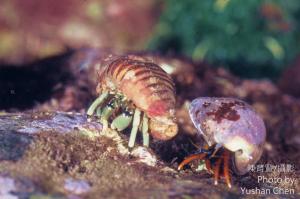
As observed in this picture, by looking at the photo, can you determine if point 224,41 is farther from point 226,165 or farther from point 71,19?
point 226,165

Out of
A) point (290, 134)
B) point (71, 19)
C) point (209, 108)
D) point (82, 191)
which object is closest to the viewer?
point (82, 191)

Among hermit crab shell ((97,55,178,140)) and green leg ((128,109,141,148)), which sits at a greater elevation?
hermit crab shell ((97,55,178,140))

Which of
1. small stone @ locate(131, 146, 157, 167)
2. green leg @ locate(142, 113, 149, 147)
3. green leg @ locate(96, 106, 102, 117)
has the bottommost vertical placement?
small stone @ locate(131, 146, 157, 167)

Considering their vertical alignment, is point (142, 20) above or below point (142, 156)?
above

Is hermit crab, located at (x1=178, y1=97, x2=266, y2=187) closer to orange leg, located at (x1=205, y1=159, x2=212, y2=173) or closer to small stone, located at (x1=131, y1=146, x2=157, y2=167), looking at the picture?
orange leg, located at (x1=205, y1=159, x2=212, y2=173)

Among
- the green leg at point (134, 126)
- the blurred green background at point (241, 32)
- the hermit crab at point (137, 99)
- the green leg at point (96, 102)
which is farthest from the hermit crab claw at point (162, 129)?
the blurred green background at point (241, 32)

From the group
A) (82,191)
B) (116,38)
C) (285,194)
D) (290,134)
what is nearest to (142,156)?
(82,191)

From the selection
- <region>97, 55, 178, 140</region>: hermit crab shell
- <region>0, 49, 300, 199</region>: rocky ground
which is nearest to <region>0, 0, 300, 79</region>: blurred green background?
<region>0, 49, 300, 199</region>: rocky ground
